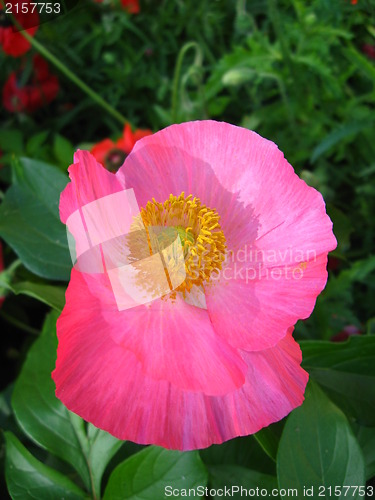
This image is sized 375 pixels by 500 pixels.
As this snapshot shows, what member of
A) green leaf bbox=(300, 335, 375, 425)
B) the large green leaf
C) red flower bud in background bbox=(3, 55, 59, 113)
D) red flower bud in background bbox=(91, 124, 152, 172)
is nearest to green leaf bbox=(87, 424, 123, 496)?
the large green leaf

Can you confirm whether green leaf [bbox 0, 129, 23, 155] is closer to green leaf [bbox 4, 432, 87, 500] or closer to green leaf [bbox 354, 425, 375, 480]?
green leaf [bbox 4, 432, 87, 500]

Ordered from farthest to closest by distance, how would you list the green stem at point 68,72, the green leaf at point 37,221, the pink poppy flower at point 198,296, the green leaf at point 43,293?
the green stem at point 68,72 < the green leaf at point 37,221 < the green leaf at point 43,293 < the pink poppy flower at point 198,296

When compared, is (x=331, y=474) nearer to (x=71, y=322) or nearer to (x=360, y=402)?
(x=360, y=402)

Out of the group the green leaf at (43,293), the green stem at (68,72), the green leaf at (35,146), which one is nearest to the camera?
the green leaf at (43,293)

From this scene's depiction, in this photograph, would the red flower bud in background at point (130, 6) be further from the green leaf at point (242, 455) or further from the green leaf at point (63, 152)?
the green leaf at point (242, 455)

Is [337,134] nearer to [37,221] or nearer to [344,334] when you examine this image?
[344,334]

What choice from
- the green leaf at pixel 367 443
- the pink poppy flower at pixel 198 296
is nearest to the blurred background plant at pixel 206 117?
the green leaf at pixel 367 443

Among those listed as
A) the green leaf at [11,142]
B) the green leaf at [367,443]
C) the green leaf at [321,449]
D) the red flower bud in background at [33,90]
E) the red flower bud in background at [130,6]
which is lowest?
the green leaf at [367,443]

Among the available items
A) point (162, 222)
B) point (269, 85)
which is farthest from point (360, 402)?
point (269, 85)
